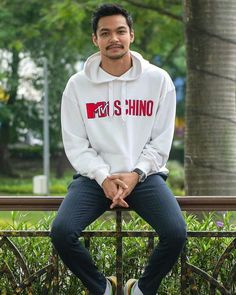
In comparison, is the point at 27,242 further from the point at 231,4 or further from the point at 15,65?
the point at 15,65

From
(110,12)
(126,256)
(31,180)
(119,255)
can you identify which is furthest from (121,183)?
(31,180)

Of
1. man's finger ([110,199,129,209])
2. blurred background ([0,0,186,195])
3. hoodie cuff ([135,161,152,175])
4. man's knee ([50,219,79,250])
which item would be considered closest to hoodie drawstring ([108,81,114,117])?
hoodie cuff ([135,161,152,175])

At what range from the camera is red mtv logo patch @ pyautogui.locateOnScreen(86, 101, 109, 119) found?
4.80 meters

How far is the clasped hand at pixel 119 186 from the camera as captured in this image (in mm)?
4602

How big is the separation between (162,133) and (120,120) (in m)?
0.25

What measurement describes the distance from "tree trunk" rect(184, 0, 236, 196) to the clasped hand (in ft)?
9.02

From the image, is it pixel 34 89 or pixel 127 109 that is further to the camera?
pixel 34 89

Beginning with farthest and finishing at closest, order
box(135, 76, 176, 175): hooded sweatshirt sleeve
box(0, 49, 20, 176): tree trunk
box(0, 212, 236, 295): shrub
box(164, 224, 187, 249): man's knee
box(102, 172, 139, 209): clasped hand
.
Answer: box(0, 49, 20, 176): tree trunk → box(0, 212, 236, 295): shrub → box(135, 76, 176, 175): hooded sweatshirt sleeve → box(102, 172, 139, 209): clasped hand → box(164, 224, 187, 249): man's knee

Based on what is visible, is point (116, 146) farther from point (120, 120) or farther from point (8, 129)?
point (8, 129)

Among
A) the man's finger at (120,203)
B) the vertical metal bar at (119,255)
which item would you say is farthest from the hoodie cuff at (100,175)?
the vertical metal bar at (119,255)

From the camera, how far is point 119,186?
462cm

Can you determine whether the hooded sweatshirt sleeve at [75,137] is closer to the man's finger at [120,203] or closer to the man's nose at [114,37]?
the man's finger at [120,203]

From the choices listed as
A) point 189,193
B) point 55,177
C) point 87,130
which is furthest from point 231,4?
point 55,177

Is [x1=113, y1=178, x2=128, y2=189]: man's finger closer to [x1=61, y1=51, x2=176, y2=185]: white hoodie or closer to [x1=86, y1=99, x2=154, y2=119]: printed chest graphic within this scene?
[x1=61, y1=51, x2=176, y2=185]: white hoodie
